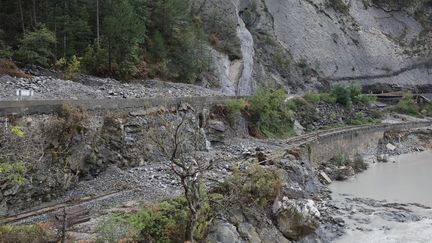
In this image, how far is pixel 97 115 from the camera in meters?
15.1

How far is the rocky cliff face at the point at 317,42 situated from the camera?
3741cm

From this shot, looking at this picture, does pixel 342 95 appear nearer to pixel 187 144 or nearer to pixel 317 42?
pixel 317 42

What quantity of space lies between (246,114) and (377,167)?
11404mm

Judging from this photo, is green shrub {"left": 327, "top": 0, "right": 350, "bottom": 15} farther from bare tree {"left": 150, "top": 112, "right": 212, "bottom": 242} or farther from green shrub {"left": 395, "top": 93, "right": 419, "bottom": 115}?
bare tree {"left": 150, "top": 112, "right": 212, "bottom": 242}

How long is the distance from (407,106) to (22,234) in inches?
1864

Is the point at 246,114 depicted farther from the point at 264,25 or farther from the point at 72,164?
the point at 264,25

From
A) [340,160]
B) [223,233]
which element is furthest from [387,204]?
[223,233]

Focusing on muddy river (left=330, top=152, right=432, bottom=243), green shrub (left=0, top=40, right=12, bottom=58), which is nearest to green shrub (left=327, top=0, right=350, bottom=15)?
muddy river (left=330, top=152, right=432, bottom=243)

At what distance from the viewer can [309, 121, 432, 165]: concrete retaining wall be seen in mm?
27625

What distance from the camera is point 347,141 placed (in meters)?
32.3

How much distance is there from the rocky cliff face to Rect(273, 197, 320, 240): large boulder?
20.3 metres

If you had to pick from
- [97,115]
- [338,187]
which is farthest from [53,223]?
[338,187]

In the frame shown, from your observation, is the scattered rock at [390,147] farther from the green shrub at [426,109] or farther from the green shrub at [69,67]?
the green shrub at [69,67]

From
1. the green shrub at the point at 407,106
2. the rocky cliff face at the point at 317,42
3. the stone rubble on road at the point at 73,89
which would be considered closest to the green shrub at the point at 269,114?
the stone rubble on road at the point at 73,89
